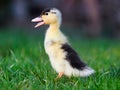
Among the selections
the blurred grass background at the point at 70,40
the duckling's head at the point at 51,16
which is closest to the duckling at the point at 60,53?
the duckling's head at the point at 51,16

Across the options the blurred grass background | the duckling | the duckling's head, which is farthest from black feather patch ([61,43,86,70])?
the duckling's head

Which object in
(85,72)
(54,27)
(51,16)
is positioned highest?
(51,16)

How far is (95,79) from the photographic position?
5918 millimetres

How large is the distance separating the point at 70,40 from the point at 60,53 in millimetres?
8468

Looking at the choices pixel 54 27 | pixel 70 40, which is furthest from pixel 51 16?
pixel 70 40

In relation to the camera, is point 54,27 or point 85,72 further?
point 54,27

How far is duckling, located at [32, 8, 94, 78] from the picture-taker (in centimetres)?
577

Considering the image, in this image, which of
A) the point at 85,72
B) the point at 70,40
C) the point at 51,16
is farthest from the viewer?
the point at 70,40

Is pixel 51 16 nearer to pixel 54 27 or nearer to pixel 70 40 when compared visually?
pixel 54 27

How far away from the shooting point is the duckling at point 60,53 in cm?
577

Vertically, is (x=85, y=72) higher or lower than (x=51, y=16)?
lower

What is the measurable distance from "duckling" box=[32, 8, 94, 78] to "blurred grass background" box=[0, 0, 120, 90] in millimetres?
117

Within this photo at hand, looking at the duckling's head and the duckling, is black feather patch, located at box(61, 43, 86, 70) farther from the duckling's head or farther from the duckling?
the duckling's head

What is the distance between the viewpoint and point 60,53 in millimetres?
5828
